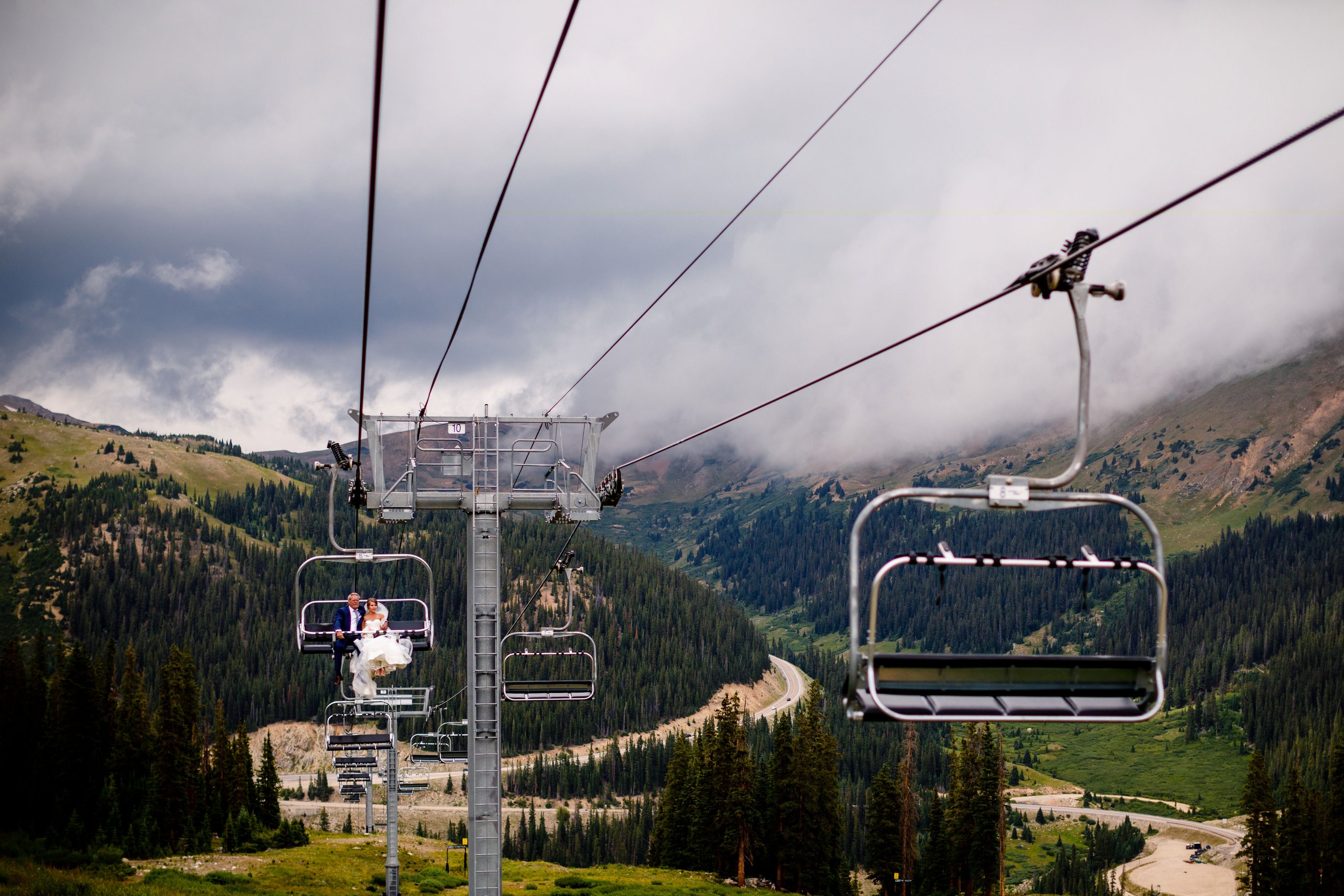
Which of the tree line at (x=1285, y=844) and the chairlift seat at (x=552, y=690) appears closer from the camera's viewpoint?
the chairlift seat at (x=552, y=690)

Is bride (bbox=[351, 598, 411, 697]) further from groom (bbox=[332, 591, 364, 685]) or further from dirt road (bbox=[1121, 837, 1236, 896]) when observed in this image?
dirt road (bbox=[1121, 837, 1236, 896])

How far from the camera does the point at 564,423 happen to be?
22.1 metres

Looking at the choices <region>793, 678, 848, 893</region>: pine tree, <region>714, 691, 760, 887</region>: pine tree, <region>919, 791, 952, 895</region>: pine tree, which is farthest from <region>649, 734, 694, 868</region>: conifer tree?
<region>919, 791, 952, 895</region>: pine tree

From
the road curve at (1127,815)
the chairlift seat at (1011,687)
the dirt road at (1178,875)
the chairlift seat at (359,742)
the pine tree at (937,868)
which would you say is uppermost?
the chairlift seat at (1011,687)

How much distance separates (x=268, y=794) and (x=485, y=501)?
310 ft

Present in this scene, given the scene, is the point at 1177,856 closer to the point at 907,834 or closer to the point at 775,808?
the point at 907,834

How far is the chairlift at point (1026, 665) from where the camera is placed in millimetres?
8406

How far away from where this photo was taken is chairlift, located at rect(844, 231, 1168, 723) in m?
8.41

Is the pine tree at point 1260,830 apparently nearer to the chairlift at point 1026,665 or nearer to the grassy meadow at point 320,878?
the grassy meadow at point 320,878

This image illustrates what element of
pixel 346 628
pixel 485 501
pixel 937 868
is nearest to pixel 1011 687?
pixel 485 501

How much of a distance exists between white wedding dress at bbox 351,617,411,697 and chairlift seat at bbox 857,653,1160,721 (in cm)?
1123

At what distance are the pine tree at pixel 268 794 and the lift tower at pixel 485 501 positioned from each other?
88092mm

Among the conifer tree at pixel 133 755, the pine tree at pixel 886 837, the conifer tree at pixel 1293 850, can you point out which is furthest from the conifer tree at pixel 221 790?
the conifer tree at pixel 1293 850

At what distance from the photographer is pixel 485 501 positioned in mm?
20797
